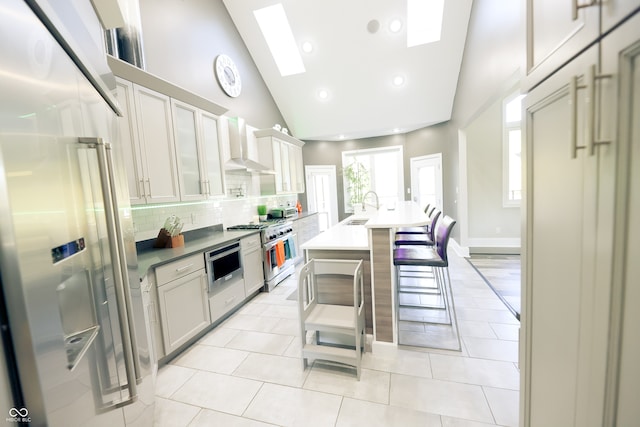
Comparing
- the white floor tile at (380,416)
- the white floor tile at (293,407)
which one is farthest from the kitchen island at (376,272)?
the white floor tile at (293,407)

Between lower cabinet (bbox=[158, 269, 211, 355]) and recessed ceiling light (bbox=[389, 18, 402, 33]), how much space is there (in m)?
4.78

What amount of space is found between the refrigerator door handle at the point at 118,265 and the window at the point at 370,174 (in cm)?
611

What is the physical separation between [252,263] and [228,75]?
316cm

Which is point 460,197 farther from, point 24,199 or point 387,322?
point 24,199

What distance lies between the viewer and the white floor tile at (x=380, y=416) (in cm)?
152

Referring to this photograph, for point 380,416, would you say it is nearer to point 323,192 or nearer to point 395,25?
point 395,25

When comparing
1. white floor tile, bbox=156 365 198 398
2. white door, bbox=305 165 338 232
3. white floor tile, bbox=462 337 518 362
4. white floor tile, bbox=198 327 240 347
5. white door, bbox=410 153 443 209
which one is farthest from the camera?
white door, bbox=305 165 338 232

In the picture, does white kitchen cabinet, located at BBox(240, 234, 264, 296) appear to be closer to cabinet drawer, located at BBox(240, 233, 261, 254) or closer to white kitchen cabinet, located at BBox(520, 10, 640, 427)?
cabinet drawer, located at BBox(240, 233, 261, 254)

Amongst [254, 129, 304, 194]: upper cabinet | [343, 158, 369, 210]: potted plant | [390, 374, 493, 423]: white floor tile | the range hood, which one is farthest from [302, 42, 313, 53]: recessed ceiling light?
[390, 374, 493, 423]: white floor tile

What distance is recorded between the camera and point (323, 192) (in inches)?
286

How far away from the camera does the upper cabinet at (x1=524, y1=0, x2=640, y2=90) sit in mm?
630

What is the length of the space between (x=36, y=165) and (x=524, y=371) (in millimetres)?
1932

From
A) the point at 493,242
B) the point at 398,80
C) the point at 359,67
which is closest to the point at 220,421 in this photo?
the point at 493,242

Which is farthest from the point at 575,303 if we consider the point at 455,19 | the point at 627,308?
the point at 455,19
